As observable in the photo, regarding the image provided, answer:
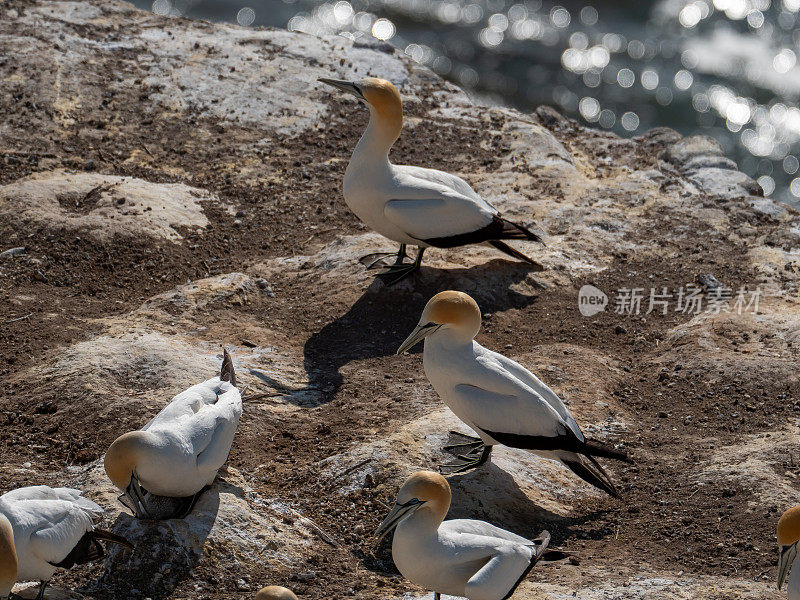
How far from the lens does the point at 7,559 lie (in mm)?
4305

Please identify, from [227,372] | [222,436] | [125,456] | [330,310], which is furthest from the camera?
[330,310]

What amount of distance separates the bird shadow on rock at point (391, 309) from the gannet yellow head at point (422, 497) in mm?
1892

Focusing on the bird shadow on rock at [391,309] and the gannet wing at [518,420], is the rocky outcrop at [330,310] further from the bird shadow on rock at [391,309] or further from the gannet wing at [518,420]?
the gannet wing at [518,420]

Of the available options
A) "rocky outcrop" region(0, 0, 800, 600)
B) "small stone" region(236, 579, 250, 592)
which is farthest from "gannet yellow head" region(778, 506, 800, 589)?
"small stone" region(236, 579, 250, 592)

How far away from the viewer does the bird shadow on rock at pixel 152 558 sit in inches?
191

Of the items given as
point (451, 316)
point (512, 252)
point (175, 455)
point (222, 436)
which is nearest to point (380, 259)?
point (512, 252)

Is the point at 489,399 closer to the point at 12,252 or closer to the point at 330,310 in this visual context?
the point at 330,310

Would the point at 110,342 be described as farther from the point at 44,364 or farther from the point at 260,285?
the point at 260,285

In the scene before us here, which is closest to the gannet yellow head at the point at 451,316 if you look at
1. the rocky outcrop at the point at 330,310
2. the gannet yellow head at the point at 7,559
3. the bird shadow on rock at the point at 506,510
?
the rocky outcrop at the point at 330,310

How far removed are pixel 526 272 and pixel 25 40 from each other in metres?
5.65

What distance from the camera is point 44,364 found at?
6457 millimetres

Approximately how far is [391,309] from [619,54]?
1125 cm

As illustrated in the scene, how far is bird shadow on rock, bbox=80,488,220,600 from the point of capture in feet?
15.9

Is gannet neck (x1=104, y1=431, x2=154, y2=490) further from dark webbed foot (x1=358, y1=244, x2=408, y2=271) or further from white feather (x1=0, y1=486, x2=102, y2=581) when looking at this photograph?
dark webbed foot (x1=358, y1=244, x2=408, y2=271)
